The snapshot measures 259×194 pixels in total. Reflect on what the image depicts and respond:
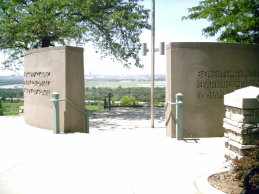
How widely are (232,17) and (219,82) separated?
241 inches

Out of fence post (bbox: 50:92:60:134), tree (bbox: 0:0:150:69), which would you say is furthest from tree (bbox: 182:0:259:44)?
fence post (bbox: 50:92:60:134)

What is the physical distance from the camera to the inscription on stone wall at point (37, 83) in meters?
11.0

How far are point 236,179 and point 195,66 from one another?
484 centimetres

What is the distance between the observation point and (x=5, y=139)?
912 cm

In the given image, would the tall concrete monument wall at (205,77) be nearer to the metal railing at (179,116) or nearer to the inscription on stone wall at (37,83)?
the metal railing at (179,116)

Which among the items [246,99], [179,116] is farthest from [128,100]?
[246,99]

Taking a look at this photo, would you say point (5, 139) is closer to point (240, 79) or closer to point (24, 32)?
point (240, 79)

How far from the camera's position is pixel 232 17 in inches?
582

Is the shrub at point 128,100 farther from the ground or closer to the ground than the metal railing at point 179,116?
closer to the ground

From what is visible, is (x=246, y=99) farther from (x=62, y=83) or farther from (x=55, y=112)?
(x=62, y=83)

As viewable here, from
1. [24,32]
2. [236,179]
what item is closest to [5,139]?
[236,179]

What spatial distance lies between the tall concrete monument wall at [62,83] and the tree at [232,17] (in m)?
7.44

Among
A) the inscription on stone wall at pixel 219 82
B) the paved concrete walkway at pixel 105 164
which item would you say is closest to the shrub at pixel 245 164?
the paved concrete walkway at pixel 105 164

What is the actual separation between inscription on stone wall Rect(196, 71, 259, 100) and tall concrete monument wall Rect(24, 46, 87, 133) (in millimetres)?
3583
